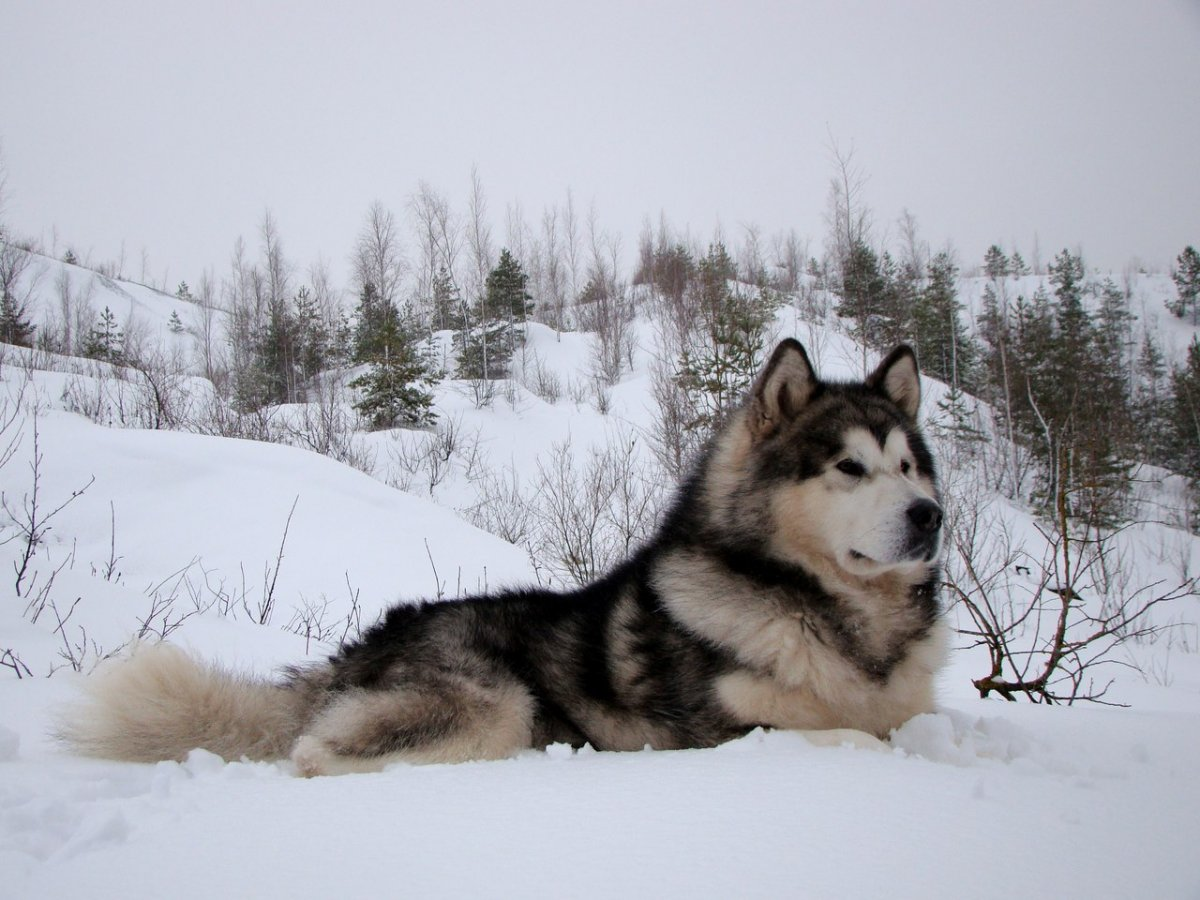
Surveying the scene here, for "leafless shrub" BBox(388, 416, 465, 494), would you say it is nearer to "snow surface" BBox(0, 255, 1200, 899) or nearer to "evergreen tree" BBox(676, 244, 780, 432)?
"evergreen tree" BBox(676, 244, 780, 432)

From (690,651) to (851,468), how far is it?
3.30 feet

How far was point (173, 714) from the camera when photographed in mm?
2336

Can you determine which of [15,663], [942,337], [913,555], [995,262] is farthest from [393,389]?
[995,262]

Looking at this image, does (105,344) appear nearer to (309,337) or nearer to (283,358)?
(283,358)

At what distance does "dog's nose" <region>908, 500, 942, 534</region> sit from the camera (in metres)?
2.51

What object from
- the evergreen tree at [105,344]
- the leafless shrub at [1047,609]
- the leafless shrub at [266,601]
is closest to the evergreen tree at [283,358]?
the evergreen tree at [105,344]

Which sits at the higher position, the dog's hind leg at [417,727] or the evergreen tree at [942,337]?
the evergreen tree at [942,337]

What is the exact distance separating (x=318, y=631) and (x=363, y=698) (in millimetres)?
3740

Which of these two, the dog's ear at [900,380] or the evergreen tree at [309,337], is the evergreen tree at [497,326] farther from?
the dog's ear at [900,380]

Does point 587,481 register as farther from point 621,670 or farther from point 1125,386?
point 1125,386

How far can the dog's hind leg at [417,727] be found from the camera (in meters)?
2.35

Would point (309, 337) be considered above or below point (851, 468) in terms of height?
above

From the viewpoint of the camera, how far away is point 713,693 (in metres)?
2.52

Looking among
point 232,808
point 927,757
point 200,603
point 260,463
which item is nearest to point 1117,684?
point 927,757
